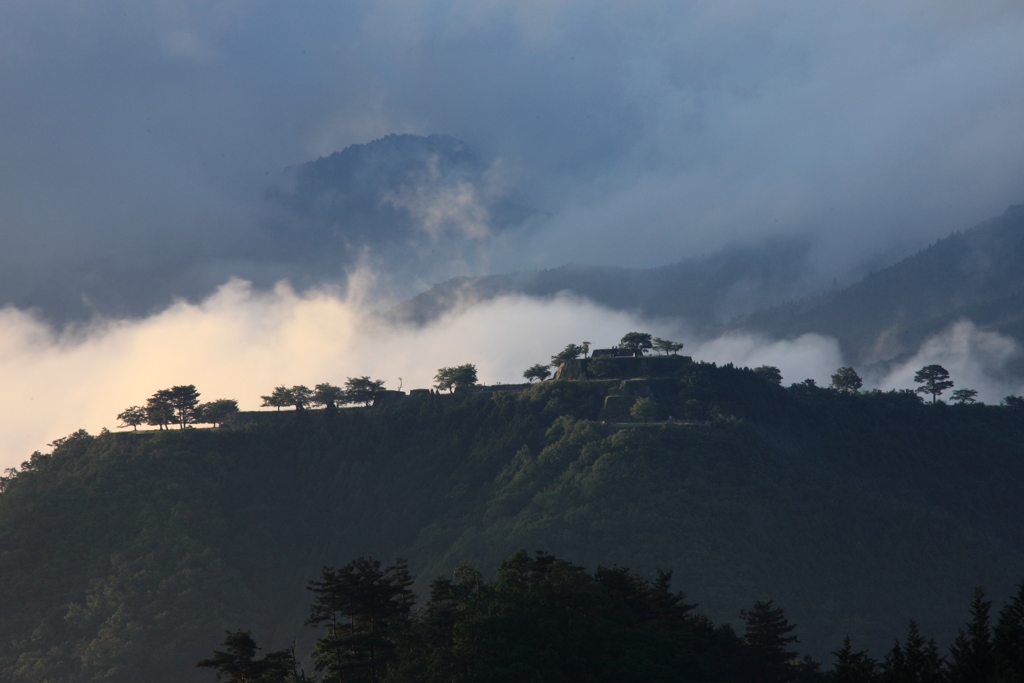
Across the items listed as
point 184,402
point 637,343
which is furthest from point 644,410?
point 184,402

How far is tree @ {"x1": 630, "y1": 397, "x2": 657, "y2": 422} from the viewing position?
168625mm

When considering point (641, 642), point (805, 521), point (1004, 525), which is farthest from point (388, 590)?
point (1004, 525)

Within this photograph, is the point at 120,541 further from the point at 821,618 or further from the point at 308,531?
the point at 821,618

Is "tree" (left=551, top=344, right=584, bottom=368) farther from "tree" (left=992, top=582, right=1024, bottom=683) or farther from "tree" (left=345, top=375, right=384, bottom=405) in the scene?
"tree" (left=992, top=582, right=1024, bottom=683)

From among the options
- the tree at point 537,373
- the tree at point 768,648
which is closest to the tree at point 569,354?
the tree at point 537,373

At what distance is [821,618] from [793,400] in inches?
1969


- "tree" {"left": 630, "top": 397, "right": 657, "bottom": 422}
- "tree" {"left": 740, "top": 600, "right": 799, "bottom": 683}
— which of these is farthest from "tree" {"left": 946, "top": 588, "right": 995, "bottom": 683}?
"tree" {"left": 630, "top": 397, "right": 657, "bottom": 422}

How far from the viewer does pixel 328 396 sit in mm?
193250

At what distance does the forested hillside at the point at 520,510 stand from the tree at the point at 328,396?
114 inches

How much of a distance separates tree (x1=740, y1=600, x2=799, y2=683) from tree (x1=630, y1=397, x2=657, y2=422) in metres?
74.9

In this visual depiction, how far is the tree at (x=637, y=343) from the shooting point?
608ft

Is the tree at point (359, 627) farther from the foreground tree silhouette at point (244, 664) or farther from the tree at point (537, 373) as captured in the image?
the tree at point (537, 373)

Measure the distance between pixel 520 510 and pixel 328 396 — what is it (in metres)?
45.1

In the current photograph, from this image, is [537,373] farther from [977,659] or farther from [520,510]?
[977,659]
